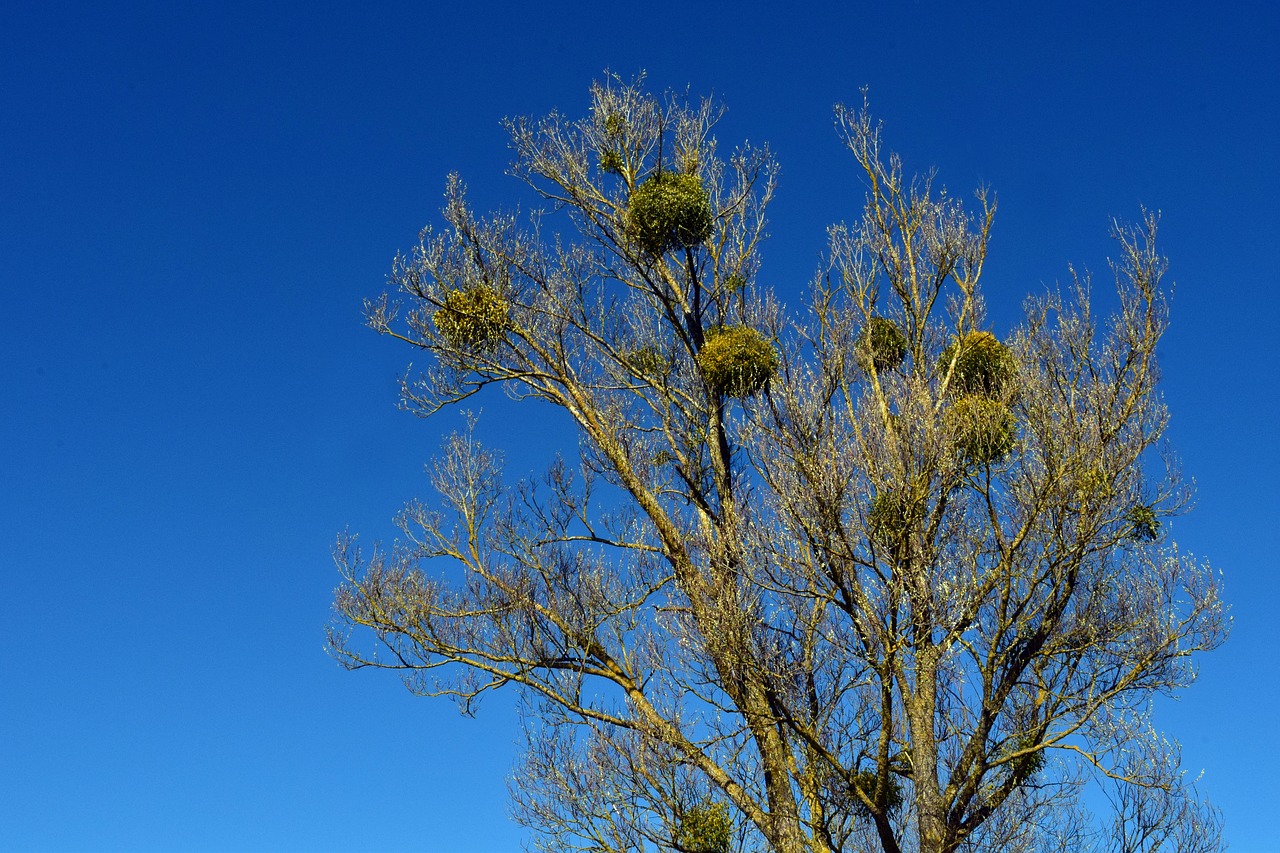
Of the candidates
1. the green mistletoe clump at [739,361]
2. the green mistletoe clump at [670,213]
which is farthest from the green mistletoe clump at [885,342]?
the green mistletoe clump at [670,213]

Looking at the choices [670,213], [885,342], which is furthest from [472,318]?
[885,342]

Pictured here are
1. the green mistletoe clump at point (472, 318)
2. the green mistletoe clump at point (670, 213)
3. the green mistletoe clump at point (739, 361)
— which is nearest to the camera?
the green mistletoe clump at point (739, 361)

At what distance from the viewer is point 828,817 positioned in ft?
32.5

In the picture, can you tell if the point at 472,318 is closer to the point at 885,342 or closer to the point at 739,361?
the point at 739,361

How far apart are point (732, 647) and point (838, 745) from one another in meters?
1.24

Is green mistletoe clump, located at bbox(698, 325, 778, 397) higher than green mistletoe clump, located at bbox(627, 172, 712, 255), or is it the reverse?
green mistletoe clump, located at bbox(627, 172, 712, 255)

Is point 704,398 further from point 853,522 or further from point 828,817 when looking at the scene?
point 828,817

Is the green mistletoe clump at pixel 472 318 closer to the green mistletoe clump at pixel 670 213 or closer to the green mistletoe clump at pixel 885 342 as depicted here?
the green mistletoe clump at pixel 670 213

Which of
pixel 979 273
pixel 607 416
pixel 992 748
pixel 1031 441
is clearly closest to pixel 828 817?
pixel 992 748

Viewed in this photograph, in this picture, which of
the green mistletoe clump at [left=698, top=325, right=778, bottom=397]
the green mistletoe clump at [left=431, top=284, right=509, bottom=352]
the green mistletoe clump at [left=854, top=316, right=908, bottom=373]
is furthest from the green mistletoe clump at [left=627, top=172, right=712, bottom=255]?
the green mistletoe clump at [left=854, top=316, right=908, bottom=373]

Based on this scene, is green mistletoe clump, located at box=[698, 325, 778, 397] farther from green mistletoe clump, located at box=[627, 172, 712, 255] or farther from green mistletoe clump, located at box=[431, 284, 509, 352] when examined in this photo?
green mistletoe clump, located at box=[431, 284, 509, 352]

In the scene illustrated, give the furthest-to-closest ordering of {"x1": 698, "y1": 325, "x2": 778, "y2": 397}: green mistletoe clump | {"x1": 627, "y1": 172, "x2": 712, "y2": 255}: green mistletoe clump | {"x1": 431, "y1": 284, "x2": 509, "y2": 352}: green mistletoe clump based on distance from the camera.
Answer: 1. {"x1": 431, "y1": 284, "x2": 509, "y2": 352}: green mistletoe clump
2. {"x1": 627, "y1": 172, "x2": 712, "y2": 255}: green mistletoe clump
3. {"x1": 698, "y1": 325, "x2": 778, "y2": 397}: green mistletoe clump

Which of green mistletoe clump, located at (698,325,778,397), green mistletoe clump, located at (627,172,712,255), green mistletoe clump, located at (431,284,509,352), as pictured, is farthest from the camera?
green mistletoe clump, located at (431,284,509,352)

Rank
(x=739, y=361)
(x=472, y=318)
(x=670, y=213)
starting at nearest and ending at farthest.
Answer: (x=739, y=361)
(x=670, y=213)
(x=472, y=318)
